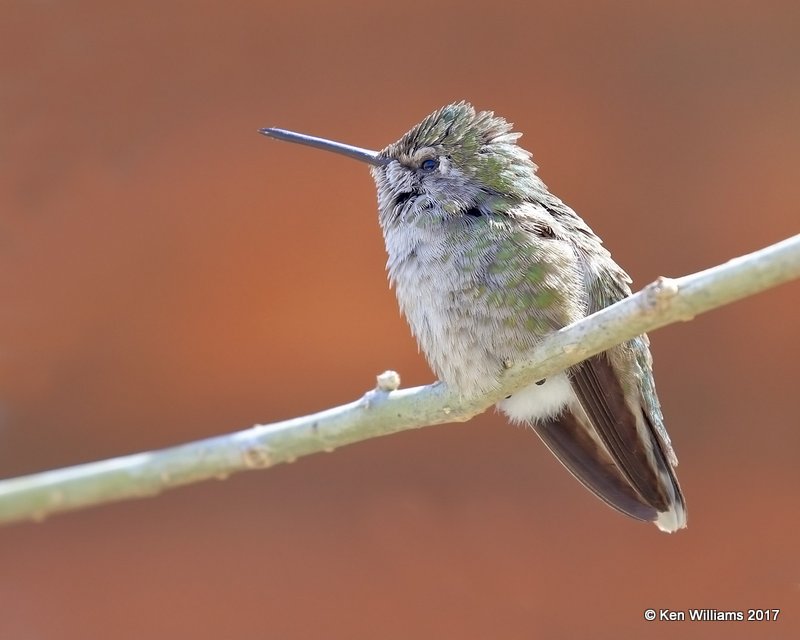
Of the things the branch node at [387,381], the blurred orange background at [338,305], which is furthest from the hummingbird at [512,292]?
the blurred orange background at [338,305]

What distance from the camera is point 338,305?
404 centimetres

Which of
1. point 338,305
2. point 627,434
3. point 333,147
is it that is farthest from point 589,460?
point 338,305

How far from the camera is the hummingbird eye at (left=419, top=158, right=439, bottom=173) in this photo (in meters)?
2.72

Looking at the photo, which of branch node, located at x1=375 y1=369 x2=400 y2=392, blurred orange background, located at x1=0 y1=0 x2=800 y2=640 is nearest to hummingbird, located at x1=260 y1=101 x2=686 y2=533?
branch node, located at x1=375 y1=369 x2=400 y2=392

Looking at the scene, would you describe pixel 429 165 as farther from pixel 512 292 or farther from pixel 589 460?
pixel 589 460

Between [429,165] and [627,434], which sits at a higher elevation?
[429,165]

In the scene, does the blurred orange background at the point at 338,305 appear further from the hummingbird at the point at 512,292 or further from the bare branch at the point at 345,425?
the bare branch at the point at 345,425

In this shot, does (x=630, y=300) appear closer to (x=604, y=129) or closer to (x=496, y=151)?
(x=496, y=151)

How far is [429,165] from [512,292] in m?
0.60

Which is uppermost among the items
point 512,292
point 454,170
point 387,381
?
point 454,170

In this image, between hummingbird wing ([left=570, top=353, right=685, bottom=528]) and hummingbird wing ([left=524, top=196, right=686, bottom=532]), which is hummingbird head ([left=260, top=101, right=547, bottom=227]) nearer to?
hummingbird wing ([left=524, top=196, right=686, bottom=532])

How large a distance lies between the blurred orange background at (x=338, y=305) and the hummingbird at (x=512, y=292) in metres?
1.20

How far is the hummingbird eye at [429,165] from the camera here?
8.93 feet

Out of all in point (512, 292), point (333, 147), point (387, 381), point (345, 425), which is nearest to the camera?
point (345, 425)
